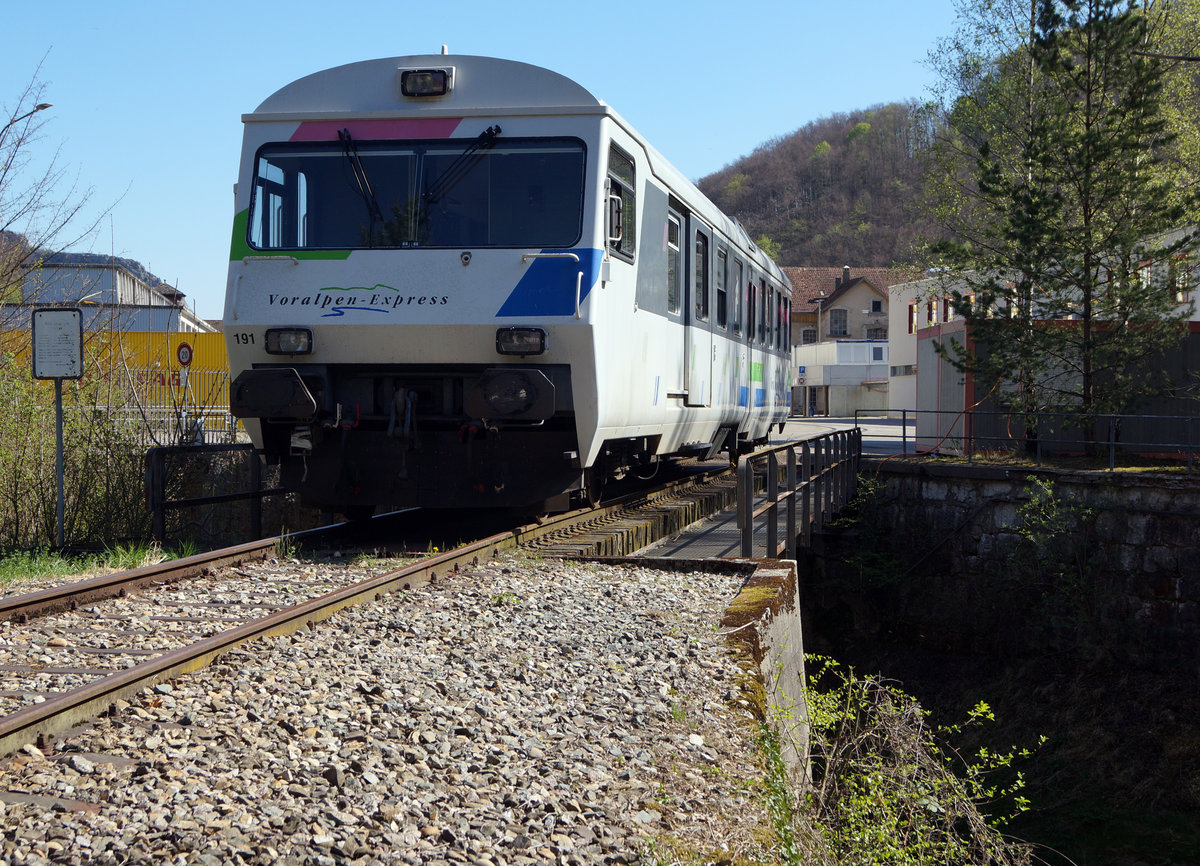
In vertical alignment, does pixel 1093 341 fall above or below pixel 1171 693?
above

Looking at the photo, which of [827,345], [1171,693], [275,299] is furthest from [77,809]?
[827,345]

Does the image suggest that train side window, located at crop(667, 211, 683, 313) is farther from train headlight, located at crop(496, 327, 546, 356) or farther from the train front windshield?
train headlight, located at crop(496, 327, 546, 356)

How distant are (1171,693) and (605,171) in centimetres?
1170

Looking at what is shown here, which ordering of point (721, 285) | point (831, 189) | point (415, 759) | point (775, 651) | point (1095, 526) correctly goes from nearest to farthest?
1. point (415, 759)
2. point (775, 651)
3. point (721, 285)
4. point (1095, 526)
5. point (831, 189)

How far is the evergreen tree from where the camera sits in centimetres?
1784

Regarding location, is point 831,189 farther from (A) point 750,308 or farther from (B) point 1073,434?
(A) point 750,308

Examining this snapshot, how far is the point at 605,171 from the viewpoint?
834 centimetres

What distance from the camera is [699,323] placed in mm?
11570

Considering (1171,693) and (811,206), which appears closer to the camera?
(1171,693)

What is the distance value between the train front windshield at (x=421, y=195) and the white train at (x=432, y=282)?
1 cm

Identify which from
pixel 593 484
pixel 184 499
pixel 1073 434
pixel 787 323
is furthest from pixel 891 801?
pixel 1073 434

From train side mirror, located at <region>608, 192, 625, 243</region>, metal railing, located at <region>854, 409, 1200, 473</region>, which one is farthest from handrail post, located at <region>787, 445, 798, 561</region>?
metal railing, located at <region>854, 409, 1200, 473</region>

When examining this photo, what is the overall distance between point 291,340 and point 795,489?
14.9 ft

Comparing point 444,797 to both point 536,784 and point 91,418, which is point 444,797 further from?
point 91,418
